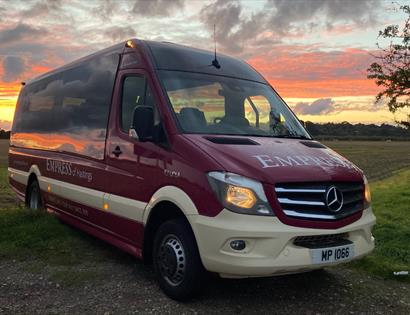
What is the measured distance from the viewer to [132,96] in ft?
19.3

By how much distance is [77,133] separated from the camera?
7234 mm

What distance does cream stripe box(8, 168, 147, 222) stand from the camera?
18.2 feet

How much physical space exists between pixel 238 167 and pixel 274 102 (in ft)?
6.71

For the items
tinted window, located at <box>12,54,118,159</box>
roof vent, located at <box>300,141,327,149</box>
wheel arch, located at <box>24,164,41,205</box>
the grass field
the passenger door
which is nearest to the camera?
the passenger door

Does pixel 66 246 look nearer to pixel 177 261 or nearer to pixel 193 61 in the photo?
pixel 177 261

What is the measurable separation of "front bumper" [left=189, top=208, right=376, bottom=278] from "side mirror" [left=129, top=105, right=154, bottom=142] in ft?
3.94

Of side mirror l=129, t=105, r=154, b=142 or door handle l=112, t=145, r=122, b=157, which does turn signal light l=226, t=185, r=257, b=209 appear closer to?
side mirror l=129, t=105, r=154, b=142

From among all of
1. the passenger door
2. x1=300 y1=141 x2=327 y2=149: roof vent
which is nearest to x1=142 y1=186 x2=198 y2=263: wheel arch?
the passenger door

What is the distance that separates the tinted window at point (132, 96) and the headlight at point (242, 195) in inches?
61.4

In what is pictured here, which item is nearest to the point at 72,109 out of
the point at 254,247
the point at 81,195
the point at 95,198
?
the point at 81,195

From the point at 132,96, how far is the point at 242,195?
86.7 inches

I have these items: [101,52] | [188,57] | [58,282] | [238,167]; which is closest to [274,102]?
[188,57]

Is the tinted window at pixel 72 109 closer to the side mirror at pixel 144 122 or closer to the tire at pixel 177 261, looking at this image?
the side mirror at pixel 144 122

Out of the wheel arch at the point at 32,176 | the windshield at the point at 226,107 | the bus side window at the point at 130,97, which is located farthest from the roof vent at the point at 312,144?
the wheel arch at the point at 32,176
